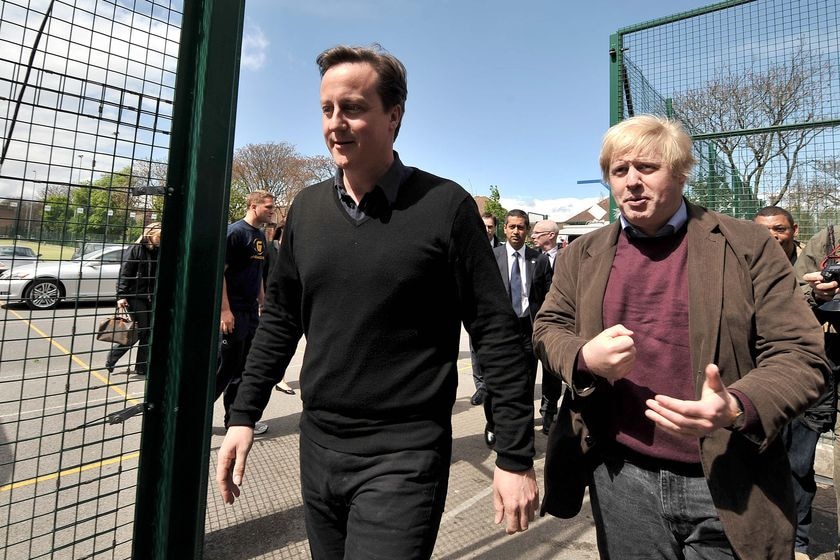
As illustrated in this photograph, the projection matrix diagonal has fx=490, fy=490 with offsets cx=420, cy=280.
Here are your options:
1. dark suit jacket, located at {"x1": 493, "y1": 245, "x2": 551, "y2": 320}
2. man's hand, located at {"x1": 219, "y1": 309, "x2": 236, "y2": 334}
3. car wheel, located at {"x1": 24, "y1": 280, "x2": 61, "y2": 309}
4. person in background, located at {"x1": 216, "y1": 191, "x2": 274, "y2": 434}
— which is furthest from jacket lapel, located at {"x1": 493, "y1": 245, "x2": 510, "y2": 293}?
car wheel, located at {"x1": 24, "y1": 280, "x2": 61, "y2": 309}

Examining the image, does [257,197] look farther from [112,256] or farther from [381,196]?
[381,196]

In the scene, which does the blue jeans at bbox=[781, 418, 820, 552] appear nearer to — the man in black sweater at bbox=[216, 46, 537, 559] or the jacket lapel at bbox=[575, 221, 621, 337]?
the jacket lapel at bbox=[575, 221, 621, 337]

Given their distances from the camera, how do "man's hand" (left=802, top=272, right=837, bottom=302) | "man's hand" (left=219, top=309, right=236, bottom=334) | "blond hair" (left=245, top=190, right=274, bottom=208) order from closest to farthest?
"man's hand" (left=802, top=272, right=837, bottom=302)
"man's hand" (left=219, top=309, right=236, bottom=334)
"blond hair" (left=245, top=190, right=274, bottom=208)

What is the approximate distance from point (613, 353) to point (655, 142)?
70cm

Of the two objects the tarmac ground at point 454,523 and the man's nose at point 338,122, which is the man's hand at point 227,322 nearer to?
the tarmac ground at point 454,523

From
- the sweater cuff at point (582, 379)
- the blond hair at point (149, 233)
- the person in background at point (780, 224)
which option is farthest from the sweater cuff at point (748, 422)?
the person in background at point (780, 224)

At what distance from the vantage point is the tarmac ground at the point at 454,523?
2820 millimetres

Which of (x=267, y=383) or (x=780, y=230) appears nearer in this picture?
(x=267, y=383)

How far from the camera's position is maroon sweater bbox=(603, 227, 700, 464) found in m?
1.47

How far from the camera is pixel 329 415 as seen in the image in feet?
5.12

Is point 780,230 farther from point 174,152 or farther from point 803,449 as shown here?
point 174,152

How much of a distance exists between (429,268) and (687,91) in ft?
14.8

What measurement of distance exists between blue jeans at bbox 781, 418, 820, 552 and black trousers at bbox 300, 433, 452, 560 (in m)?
2.35

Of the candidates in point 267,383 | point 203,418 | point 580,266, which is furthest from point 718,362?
point 203,418
